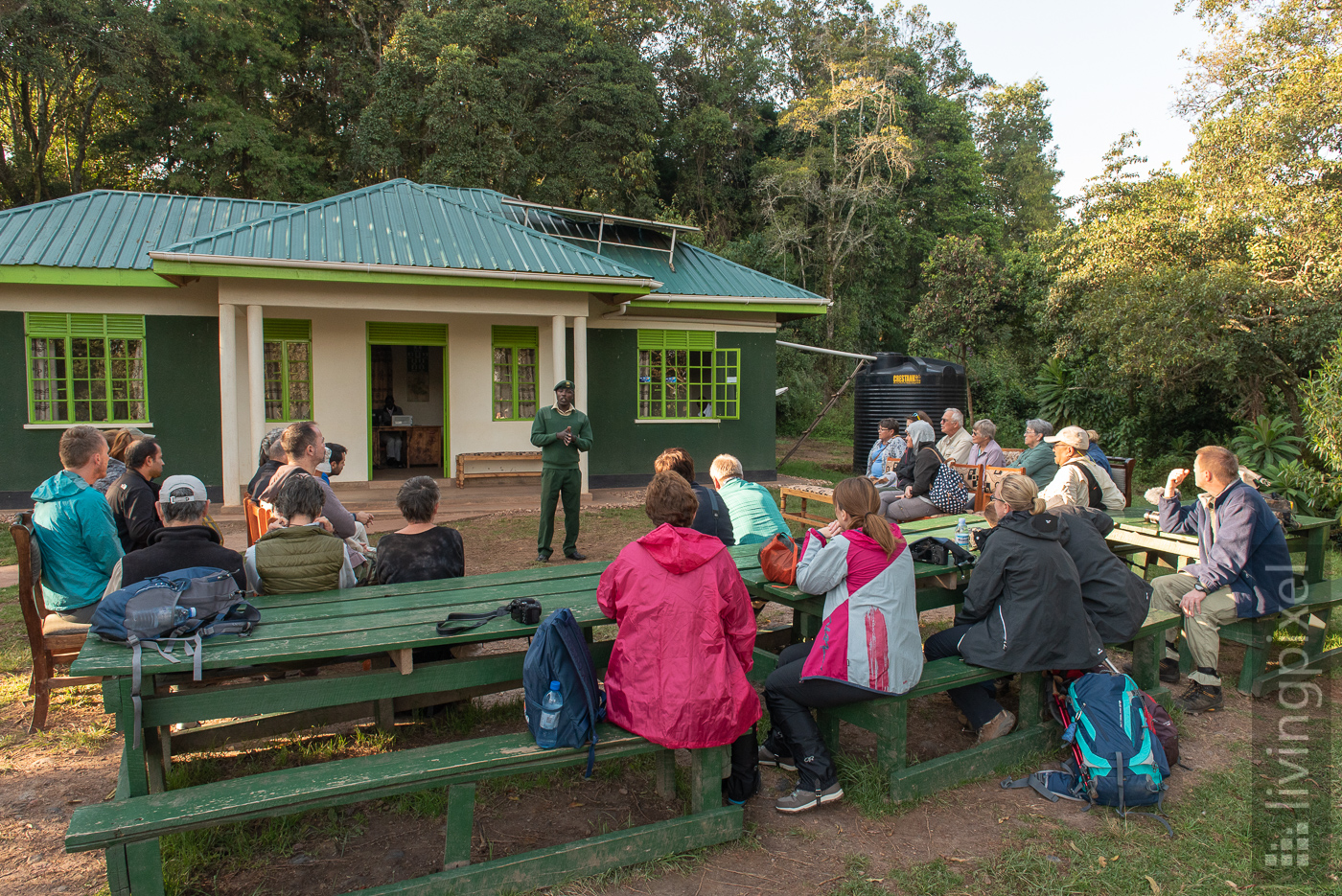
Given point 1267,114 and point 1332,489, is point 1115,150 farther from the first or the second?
point 1332,489

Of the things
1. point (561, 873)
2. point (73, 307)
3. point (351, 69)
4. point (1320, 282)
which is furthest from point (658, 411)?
point (351, 69)

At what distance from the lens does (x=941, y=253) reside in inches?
767

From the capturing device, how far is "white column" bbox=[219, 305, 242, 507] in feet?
31.7

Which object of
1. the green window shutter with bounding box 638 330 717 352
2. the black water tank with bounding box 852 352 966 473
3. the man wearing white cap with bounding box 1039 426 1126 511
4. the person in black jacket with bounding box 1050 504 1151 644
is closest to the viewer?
the person in black jacket with bounding box 1050 504 1151 644

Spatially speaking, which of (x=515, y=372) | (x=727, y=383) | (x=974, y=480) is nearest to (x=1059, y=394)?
(x=727, y=383)

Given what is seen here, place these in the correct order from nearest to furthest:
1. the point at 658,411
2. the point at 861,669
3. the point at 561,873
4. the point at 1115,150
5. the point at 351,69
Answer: the point at 561,873, the point at 861,669, the point at 658,411, the point at 1115,150, the point at 351,69

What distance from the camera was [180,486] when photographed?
3.53m

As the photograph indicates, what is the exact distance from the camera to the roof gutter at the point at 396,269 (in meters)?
9.09

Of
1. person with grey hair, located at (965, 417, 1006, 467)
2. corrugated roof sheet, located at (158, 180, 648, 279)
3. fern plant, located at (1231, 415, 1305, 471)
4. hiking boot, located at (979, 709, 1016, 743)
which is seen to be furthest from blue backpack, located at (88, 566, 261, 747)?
fern plant, located at (1231, 415, 1305, 471)

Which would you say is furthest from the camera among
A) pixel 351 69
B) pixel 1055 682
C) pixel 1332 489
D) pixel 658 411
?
pixel 351 69

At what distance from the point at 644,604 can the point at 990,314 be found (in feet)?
59.2

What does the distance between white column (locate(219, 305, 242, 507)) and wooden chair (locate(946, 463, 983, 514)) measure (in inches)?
323

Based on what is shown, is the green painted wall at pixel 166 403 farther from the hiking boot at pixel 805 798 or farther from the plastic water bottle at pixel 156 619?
the hiking boot at pixel 805 798

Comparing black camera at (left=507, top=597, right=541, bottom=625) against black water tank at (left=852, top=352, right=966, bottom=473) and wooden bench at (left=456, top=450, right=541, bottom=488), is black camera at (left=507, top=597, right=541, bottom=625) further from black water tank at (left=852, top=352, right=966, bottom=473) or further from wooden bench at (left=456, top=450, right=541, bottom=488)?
black water tank at (left=852, top=352, right=966, bottom=473)
